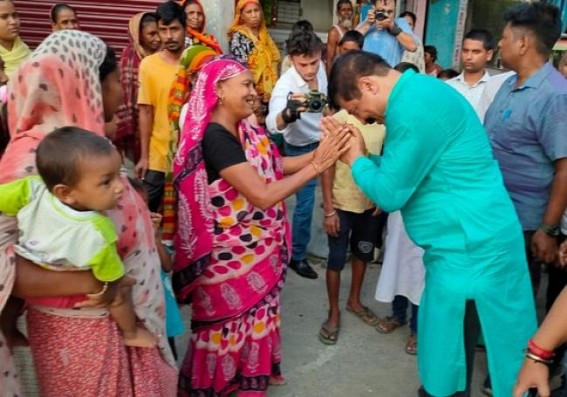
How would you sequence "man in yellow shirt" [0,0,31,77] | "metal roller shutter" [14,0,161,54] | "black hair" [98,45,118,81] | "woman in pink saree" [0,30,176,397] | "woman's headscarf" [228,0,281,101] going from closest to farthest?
"woman in pink saree" [0,30,176,397] < "black hair" [98,45,118,81] < "man in yellow shirt" [0,0,31,77] < "woman's headscarf" [228,0,281,101] < "metal roller shutter" [14,0,161,54]

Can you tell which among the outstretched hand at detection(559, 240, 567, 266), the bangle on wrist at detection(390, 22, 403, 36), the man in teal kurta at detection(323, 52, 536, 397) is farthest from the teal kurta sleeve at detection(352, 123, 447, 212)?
the bangle on wrist at detection(390, 22, 403, 36)

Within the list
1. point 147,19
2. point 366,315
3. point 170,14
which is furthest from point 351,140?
point 147,19

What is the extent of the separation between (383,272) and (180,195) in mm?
1354

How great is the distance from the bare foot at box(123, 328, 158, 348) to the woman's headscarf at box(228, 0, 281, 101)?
3.33m

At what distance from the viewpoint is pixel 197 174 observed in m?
2.36

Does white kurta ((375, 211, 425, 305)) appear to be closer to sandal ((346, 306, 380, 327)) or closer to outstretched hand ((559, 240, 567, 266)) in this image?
sandal ((346, 306, 380, 327))

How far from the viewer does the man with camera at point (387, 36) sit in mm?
4887

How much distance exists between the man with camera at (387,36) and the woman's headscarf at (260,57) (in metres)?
0.88

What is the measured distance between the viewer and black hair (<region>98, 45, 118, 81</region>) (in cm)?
189

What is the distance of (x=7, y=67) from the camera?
170 inches

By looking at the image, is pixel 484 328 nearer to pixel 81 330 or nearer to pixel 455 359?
pixel 455 359

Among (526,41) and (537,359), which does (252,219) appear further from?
(526,41)

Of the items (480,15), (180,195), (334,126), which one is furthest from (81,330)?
(480,15)

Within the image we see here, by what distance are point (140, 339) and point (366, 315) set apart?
1.94 meters
